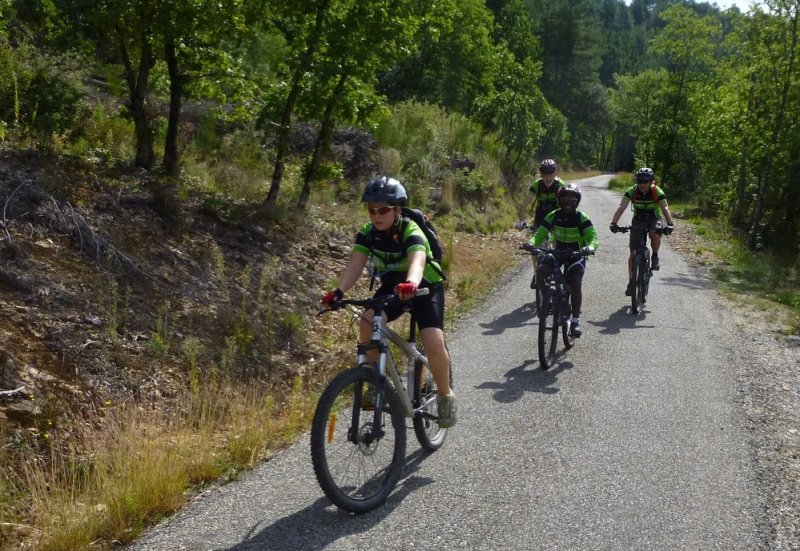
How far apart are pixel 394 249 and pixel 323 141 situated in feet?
23.2

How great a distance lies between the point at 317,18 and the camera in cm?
1092

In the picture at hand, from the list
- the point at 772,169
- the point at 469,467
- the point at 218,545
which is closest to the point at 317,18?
the point at 469,467

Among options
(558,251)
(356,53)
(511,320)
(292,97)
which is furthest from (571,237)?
(292,97)

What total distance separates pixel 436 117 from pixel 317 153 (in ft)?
37.8

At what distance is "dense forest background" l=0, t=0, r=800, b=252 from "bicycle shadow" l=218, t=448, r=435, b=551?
16.8 feet

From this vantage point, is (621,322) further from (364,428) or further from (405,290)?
(405,290)

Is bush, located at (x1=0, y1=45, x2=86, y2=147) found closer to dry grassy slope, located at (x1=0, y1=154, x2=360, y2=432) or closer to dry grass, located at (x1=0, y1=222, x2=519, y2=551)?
dry grassy slope, located at (x1=0, y1=154, x2=360, y2=432)

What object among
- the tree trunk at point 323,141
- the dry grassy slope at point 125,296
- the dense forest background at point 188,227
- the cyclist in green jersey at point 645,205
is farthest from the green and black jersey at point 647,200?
the dry grassy slope at point 125,296

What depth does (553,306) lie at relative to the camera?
333 inches

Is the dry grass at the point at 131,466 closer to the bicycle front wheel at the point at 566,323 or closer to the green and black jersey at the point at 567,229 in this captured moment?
the bicycle front wheel at the point at 566,323

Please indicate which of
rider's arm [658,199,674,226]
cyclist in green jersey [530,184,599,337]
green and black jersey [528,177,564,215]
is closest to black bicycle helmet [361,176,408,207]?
cyclist in green jersey [530,184,599,337]

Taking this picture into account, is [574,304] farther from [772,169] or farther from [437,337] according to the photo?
[772,169]

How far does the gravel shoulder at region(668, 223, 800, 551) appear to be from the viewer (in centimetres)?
496

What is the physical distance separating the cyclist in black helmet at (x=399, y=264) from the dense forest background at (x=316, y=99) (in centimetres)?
437
